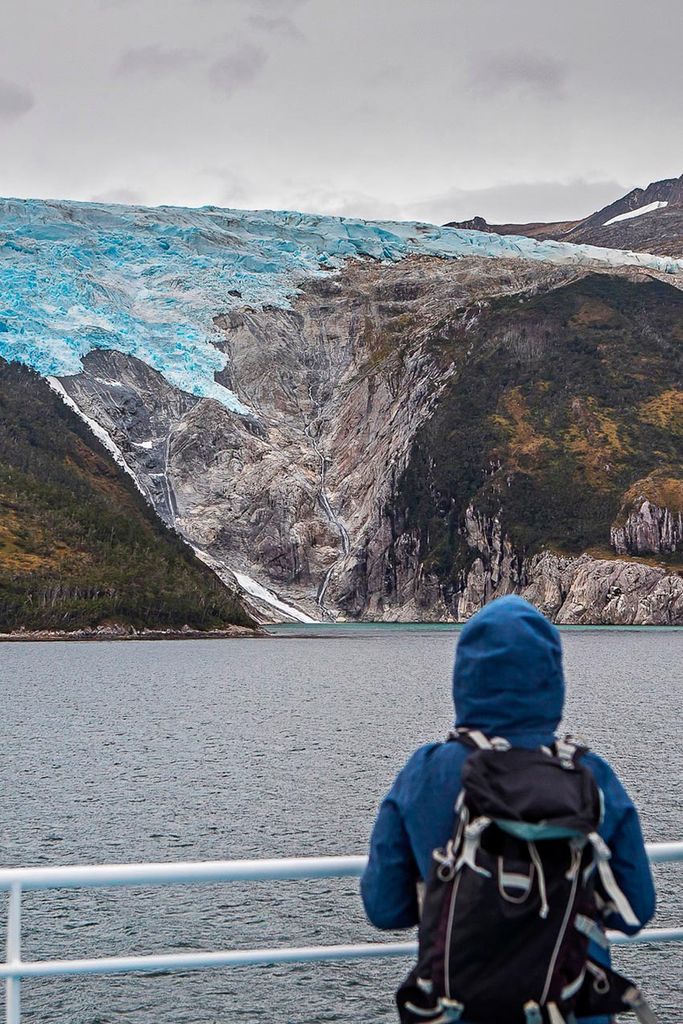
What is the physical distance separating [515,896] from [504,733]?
2.18ft

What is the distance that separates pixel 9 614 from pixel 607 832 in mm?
174324

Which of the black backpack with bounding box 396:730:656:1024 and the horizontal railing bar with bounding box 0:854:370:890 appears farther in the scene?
the horizontal railing bar with bounding box 0:854:370:890

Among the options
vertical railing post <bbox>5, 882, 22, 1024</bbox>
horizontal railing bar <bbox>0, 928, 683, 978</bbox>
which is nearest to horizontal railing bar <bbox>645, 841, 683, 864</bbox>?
horizontal railing bar <bbox>0, 928, 683, 978</bbox>

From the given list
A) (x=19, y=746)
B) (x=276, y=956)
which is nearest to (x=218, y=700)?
(x=19, y=746)

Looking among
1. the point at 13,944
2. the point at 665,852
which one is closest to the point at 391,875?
the point at 665,852

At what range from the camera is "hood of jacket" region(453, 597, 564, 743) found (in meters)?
4.73

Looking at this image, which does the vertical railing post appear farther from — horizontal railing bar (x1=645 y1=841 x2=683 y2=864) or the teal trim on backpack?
horizontal railing bar (x1=645 y1=841 x2=683 y2=864)

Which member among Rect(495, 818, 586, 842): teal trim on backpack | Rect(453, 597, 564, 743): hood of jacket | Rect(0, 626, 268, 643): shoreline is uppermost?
Rect(453, 597, 564, 743): hood of jacket

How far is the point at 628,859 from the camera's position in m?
4.84

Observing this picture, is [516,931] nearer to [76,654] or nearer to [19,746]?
[19,746]

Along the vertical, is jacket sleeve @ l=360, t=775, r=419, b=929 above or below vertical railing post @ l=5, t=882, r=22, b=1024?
above

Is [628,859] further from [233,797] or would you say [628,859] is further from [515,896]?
[233,797]

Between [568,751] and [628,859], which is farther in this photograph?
[628,859]

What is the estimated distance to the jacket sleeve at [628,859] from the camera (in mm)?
4785
